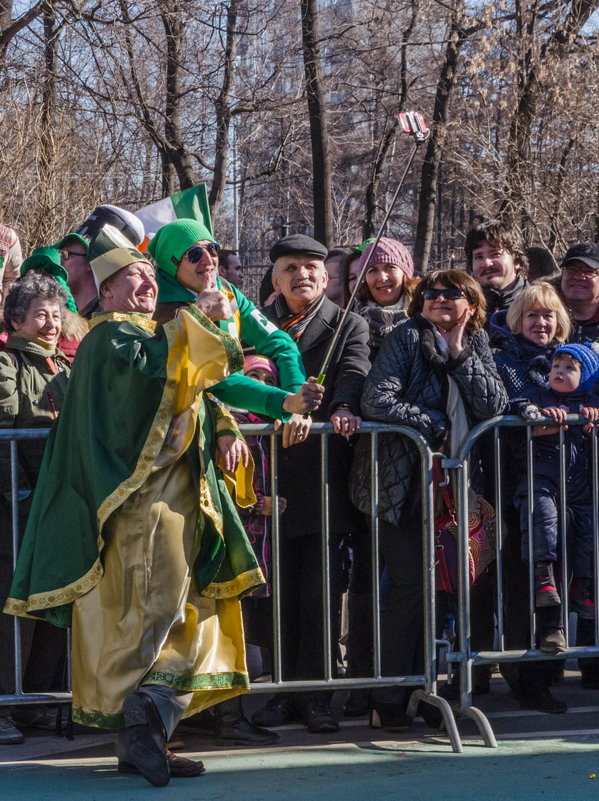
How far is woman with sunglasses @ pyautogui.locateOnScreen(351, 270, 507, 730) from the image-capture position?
191 inches

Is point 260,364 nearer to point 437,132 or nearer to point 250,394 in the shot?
point 250,394

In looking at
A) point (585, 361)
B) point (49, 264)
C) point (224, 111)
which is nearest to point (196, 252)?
point (49, 264)

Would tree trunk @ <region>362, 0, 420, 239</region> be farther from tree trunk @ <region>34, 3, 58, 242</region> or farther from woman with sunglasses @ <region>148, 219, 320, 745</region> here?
woman with sunglasses @ <region>148, 219, 320, 745</region>

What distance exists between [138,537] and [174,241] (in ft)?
3.95

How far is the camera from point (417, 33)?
62.4 feet

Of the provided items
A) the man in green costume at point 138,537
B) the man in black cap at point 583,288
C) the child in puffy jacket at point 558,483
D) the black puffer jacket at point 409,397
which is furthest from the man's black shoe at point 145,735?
the man in black cap at point 583,288

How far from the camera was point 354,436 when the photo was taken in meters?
5.09

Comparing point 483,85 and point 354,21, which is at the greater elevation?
point 354,21

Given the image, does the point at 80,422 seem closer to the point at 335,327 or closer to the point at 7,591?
the point at 7,591

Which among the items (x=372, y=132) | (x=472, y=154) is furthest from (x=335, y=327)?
(x=372, y=132)

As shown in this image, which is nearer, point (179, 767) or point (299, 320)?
point (179, 767)

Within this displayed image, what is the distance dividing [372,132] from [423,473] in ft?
70.9

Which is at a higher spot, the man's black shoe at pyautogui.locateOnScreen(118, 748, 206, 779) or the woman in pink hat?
the woman in pink hat

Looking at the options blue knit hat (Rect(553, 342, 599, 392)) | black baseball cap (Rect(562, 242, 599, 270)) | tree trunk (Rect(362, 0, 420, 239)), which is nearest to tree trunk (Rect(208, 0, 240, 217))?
tree trunk (Rect(362, 0, 420, 239))
